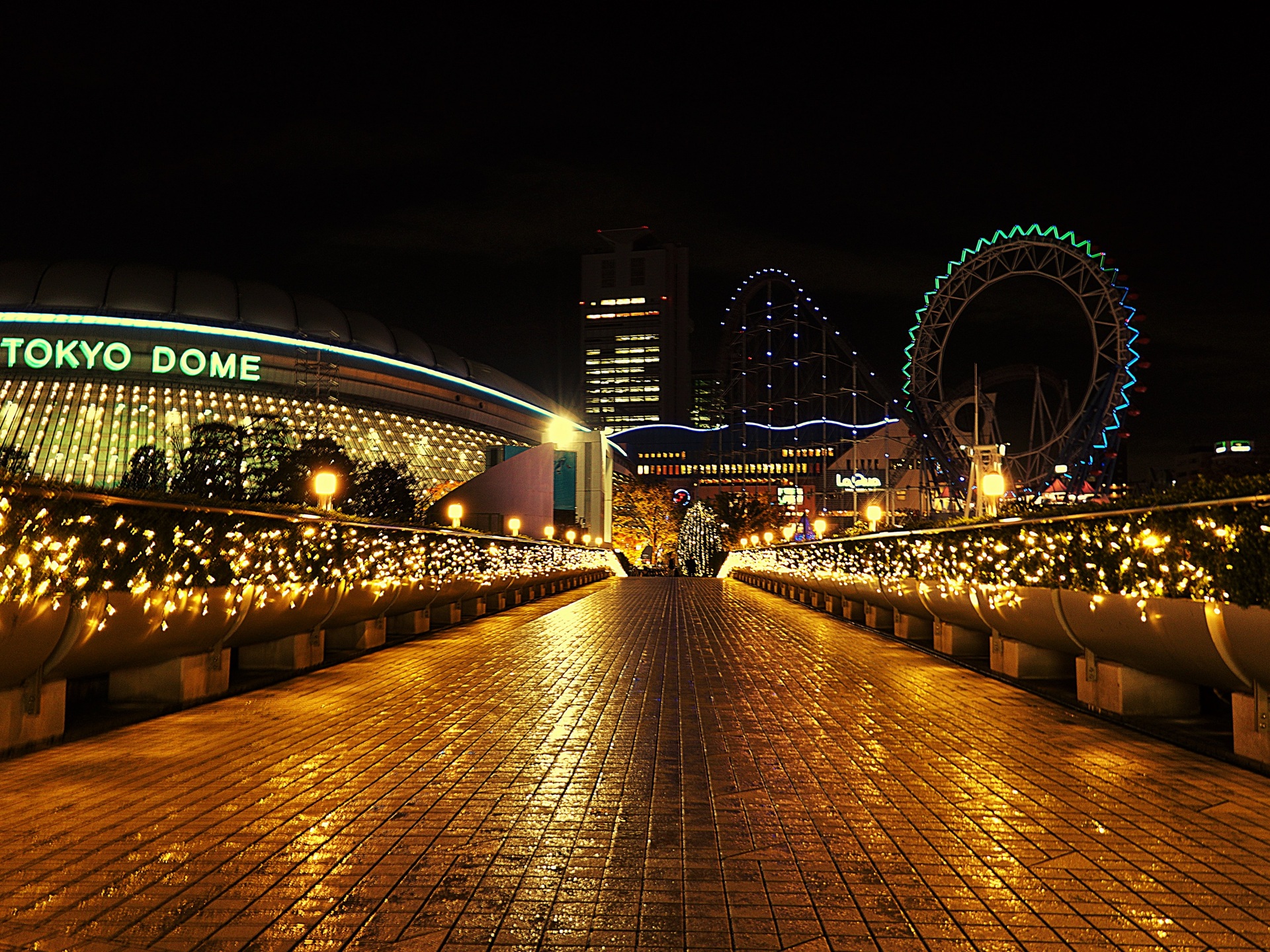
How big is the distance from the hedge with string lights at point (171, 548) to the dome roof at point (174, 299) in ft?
194

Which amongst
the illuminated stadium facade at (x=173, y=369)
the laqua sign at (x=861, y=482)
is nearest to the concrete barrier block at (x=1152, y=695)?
the illuminated stadium facade at (x=173, y=369)

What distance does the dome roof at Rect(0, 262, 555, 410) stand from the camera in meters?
64.1

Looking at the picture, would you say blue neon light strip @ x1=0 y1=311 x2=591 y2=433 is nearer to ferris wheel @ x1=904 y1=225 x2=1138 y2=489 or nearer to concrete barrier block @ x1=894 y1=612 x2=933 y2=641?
ferris wheel @ x1=904 y1=225 x2=1138 y2=489

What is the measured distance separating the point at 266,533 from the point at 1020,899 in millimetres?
6673

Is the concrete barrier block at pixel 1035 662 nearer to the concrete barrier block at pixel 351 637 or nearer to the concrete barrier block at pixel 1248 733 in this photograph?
the concrete barrier block at pixel 1248 733

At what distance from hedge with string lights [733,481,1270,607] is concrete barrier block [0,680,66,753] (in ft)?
21.6

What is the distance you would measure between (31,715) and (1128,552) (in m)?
6.65

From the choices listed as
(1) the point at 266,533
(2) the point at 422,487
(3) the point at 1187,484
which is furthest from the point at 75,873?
(2) the point at 422,487

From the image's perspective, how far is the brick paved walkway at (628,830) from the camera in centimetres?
351

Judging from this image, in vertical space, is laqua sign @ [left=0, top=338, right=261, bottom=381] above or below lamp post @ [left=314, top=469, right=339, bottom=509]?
above

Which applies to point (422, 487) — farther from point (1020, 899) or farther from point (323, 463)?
point (1020, 899)

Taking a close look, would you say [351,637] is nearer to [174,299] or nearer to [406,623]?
[406,623]

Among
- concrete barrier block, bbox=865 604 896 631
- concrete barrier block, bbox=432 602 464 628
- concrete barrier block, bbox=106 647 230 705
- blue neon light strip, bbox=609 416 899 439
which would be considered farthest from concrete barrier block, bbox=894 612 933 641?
blue neon light strip, bbox=609 416 899 439

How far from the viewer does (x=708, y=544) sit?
8450 centimetres
